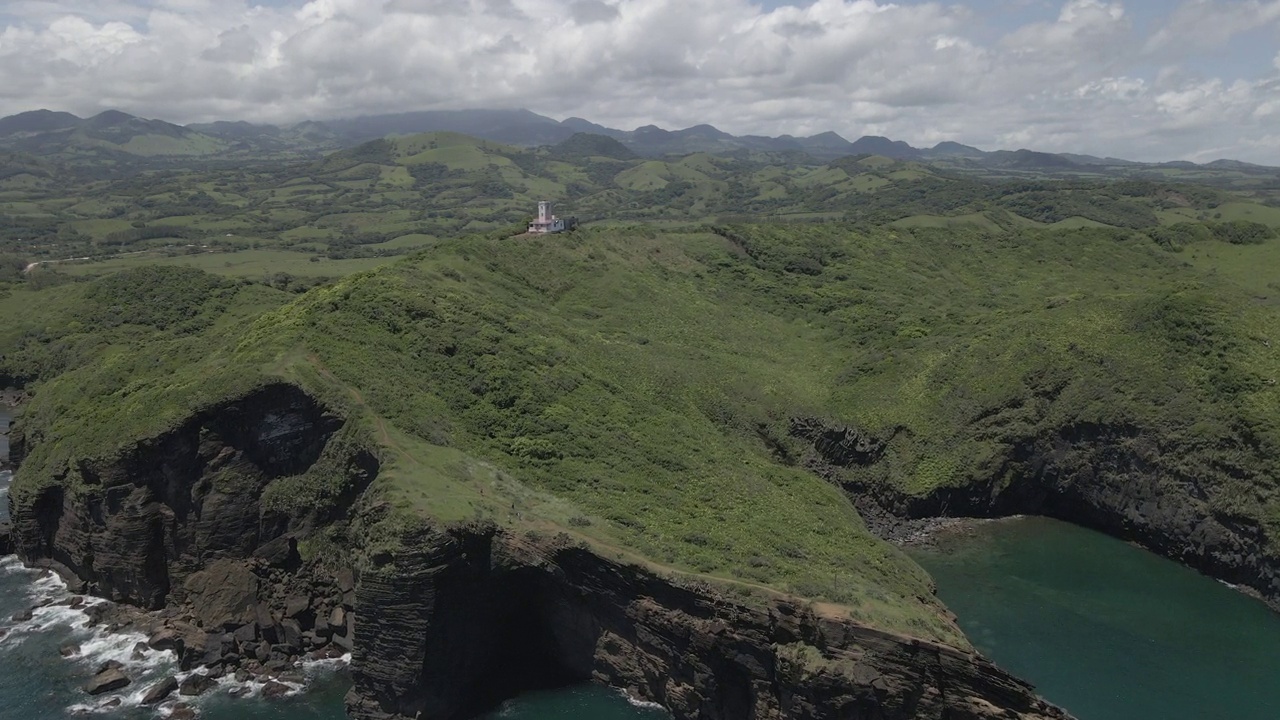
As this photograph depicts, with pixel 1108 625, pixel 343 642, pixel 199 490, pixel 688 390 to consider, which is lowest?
pixel 343 642

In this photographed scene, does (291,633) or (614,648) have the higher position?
(614,648)

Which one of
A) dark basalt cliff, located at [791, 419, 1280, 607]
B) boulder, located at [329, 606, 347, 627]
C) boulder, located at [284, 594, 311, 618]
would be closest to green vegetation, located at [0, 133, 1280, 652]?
dark basalt cliff, located at [791, 419, 1280, 607]

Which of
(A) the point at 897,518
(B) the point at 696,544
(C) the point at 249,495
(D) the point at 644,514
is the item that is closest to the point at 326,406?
(C) the point at 249,495

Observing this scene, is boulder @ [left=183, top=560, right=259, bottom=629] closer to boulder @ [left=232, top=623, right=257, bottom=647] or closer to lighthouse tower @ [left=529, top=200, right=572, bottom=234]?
boulder @ [left=232, top=623, right=257, bottom=647]

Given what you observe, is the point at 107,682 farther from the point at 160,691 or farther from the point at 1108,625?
the point at 1108,625

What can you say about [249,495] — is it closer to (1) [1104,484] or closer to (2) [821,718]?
(2) [821,718]

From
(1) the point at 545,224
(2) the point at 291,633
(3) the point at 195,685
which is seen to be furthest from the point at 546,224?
(3) the point at 195,685
